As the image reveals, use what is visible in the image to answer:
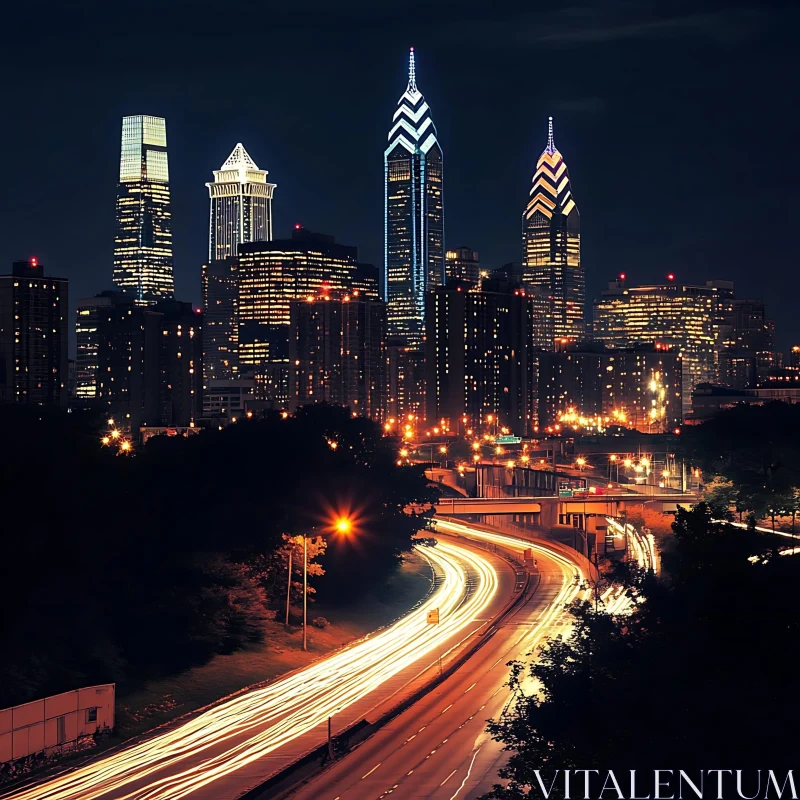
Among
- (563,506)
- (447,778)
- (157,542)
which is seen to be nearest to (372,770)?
(447,778)

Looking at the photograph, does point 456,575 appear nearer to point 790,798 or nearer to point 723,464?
point 723,464

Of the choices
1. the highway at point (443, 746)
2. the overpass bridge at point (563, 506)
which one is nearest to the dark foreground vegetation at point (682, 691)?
the highway at point (443, 746)

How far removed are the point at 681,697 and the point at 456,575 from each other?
218ft

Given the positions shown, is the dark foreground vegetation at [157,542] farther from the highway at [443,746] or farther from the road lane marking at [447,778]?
the road lane marking at [447,778]

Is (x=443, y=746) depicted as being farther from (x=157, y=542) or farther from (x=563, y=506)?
(x=563, y=506)

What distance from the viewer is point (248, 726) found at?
5972cm

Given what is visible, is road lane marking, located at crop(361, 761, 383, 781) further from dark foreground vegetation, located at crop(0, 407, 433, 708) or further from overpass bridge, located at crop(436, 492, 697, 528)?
overpass bridge, located at crop(436, 492, 697, 528)

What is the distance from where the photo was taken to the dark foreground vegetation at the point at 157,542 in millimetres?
64625

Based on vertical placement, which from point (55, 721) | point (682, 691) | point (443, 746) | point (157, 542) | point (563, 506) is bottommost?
point (443, 746)

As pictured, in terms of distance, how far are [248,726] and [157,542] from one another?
73.1ft

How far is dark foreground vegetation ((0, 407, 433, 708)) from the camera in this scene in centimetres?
6462

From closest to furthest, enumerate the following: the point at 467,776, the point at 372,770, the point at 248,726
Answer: the point at 467,776, the point at 372,770, the point at 248,726

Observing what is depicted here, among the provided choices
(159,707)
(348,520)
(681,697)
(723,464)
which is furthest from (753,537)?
(723,464)

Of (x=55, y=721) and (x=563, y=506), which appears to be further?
(x=563, y=506)
